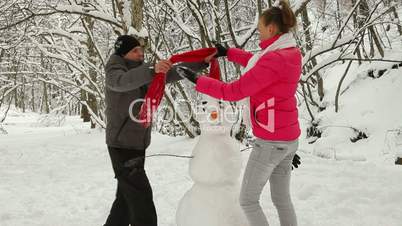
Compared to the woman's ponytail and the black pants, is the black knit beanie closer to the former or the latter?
the black pants

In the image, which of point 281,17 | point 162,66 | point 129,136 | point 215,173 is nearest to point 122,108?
point 129,136

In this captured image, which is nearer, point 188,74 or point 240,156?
point 188,74

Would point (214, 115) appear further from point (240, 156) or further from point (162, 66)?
point (162, 66)

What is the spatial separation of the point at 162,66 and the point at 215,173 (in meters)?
0.86

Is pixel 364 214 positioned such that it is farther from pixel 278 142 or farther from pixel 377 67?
pixel 377 67

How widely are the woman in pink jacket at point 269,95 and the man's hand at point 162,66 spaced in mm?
277

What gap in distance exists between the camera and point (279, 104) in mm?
2535

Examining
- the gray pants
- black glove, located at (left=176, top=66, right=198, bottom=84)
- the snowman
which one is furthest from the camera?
the snowman

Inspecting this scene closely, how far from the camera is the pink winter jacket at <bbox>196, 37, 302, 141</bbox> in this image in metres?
2.43

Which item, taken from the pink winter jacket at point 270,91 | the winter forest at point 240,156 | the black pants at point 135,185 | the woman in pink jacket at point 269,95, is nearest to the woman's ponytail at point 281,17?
the woman in pink jacket at point 269,95

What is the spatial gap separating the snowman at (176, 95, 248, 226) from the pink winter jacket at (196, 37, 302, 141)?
33 centimetres

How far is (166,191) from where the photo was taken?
4.98m

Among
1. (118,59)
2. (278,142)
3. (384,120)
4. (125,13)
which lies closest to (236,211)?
(278,142)

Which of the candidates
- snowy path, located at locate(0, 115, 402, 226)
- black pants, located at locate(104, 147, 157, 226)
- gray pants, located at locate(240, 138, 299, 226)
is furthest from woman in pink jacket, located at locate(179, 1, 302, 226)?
snowy path, located at locate(0, 115, 402, 226)
